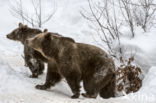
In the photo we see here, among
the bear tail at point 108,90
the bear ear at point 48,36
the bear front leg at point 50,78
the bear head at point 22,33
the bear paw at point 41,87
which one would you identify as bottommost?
the bear tail at point 108,90

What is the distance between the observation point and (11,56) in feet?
33.3

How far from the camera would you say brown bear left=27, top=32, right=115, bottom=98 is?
599 cm

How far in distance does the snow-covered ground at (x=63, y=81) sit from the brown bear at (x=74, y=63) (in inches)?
11.8

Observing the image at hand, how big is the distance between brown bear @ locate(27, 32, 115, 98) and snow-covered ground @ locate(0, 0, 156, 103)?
0.98 ft

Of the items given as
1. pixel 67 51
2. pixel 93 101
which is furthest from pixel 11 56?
pixel 93 101

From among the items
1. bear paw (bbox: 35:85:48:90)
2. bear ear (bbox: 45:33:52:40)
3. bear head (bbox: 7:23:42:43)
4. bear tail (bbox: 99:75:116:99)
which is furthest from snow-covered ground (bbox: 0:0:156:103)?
bear ear (bbox: 45:33:52:40)

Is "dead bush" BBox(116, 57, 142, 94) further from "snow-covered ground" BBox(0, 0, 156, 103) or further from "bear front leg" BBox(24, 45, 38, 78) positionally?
"bear front leg" BBox(24, 45, 38, 78)

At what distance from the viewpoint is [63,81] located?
743cm

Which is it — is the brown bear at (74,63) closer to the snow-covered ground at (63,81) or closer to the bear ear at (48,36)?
the bear ear at (48,36)

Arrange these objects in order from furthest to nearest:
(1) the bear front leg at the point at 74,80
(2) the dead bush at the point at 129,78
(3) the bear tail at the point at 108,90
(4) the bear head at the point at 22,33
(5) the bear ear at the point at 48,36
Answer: (2) the dead bush at the point at 129,78
(4) the bear head at the point at 22,33
(3) the bear tail at the point at 108,90
(5) the bear ear at the point at 48,36
(1) the bear front leg at the point at 74,80

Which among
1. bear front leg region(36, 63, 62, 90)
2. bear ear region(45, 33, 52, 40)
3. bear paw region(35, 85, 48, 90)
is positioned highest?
bear ear region(45, 33, 52, 40)

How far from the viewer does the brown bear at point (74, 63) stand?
5.99 metres

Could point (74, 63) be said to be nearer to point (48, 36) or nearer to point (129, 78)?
point (48, 36)

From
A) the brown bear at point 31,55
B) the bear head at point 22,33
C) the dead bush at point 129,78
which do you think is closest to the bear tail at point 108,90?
the brown bear at point 31,55
